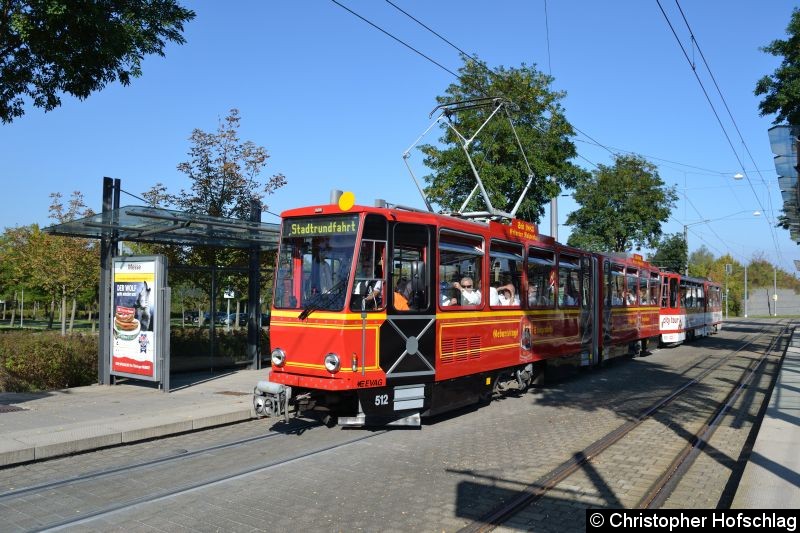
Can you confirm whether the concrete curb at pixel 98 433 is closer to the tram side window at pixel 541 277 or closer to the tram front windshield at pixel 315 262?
the tram front windshield at pixel 315 262

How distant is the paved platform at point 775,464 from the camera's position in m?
5.40

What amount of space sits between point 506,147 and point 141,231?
10978 mm

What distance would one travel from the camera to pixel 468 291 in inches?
385

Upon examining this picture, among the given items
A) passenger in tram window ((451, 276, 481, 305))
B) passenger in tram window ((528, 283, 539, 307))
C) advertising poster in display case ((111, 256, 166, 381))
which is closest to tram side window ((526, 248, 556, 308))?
passenger in tram window ((528, 283, 539, 307))

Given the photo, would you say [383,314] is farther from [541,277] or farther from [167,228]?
[167,228]

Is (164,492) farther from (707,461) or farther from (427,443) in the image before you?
(707,461)

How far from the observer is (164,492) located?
6.15m

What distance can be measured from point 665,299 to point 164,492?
2147cm

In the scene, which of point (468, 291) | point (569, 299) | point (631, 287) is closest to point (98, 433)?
point (468, 291)

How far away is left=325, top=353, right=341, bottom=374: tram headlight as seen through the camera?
313 inches

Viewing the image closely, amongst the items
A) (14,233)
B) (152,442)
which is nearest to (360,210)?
(152,442)

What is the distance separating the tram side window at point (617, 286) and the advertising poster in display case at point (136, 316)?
11924 millimetres

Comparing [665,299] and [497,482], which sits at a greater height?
[665,299]

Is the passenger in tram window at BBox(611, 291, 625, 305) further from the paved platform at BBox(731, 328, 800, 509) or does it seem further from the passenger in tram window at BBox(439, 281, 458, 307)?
the passenger in tram window at BBox(439, 281, 458, 307)
